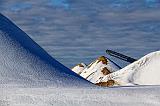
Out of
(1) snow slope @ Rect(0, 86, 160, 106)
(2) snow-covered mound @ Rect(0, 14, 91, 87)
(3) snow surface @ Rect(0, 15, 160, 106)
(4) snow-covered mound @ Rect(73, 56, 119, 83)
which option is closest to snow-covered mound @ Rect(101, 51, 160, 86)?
(4) snow-covered mound @ Rect(73, 56, 119, 83)

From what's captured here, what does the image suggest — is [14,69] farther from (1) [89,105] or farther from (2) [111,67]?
(2) [111,67]

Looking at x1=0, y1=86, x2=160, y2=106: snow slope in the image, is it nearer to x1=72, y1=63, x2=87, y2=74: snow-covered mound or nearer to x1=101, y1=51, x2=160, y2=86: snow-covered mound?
x1=101, y1=51, x2=160, y2=86: snow-covered mound

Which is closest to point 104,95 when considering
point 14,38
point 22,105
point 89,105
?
point 89,105

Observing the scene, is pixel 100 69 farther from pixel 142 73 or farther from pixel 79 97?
pixel 79 97

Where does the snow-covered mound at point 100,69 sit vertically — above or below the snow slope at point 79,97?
above

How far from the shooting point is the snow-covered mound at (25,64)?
9.10 metres

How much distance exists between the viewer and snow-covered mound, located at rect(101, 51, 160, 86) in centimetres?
2789

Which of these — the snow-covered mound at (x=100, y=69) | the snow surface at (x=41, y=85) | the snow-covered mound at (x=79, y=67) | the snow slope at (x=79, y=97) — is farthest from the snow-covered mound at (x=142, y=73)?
the snow slope at (x=79, y=97)

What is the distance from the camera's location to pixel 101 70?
35969 millimetres

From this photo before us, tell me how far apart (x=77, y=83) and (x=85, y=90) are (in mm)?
1617

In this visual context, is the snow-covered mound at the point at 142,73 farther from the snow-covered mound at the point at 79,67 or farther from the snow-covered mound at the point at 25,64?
the snow-covered mound at the point at 79,67

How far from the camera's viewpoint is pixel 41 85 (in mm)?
8734

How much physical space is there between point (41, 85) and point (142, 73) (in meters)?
20.9

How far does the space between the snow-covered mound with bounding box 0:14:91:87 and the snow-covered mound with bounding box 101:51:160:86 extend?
16.1 meters
